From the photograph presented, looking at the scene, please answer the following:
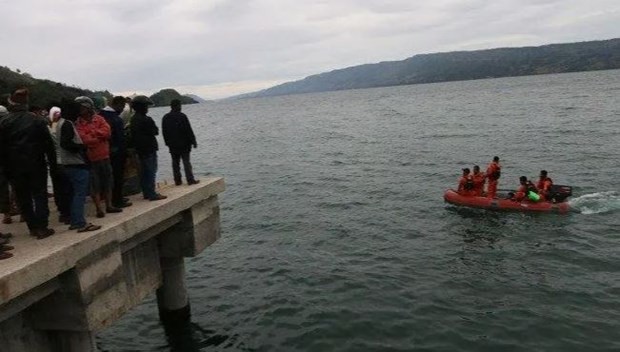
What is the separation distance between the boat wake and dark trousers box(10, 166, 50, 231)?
19.3 meters

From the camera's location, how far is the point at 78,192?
7656mm

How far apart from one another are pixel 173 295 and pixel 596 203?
17.6 metres

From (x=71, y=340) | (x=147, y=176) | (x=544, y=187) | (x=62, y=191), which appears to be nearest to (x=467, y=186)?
Answer: (x=544, y=187)

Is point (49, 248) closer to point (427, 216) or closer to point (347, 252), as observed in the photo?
point (347, 252)

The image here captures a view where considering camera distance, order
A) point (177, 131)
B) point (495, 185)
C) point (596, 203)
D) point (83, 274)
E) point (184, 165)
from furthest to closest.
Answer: point (495, 185) → point (596, 203) → point (184, 165) → point (177, 131) → point (83, 274)

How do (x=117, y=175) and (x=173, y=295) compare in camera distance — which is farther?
(x=173, y=295)

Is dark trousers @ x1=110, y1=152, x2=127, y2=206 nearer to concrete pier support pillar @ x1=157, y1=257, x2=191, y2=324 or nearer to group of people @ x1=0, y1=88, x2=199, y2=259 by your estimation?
group of people @ x1=0, y1=88, x2=199, y2=259

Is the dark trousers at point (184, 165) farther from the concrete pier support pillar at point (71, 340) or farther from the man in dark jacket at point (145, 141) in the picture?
the concrete pier support pillar at point (71, 340)

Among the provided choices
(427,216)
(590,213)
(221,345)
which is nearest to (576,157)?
(590,213)

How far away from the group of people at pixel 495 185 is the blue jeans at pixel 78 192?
58.2 ft

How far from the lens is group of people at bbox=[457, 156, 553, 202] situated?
68.7 ft

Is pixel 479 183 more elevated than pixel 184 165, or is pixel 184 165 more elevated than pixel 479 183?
pixel 184 165

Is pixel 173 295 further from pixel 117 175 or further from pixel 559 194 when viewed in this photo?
pixel 559 194

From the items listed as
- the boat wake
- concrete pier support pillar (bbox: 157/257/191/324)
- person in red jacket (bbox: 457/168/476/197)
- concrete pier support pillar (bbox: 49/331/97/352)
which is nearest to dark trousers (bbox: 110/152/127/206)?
concrete pier support pillar (bbox: 157/257/191/324)
